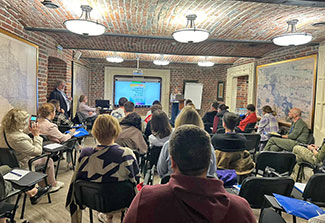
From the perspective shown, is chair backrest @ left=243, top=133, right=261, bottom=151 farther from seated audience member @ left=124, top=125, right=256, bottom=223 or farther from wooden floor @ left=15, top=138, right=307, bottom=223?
seated audience member @ left=124, top=125, right=256, bottom=223

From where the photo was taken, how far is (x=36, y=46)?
14.8ft

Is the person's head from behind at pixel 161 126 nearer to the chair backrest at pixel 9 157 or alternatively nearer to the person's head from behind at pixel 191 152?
the chair backrest at pixel 9 157

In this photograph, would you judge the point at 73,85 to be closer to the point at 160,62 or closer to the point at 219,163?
the point at 160,62

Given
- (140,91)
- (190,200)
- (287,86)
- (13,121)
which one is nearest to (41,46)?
(13,121)

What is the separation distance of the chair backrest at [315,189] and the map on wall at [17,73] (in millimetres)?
3892

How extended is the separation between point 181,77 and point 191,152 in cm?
981

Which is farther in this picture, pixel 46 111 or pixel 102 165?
pixel 46 111

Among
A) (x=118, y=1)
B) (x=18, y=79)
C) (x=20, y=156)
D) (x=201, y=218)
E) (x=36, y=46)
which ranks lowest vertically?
(x=20, y=156)

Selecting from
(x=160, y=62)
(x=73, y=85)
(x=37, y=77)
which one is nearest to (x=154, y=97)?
(x=160, y=62)

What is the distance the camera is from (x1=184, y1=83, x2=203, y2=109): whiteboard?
10.3m

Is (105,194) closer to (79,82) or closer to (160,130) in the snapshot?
(160,130)

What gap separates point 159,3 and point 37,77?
297cm

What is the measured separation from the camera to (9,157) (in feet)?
8.39

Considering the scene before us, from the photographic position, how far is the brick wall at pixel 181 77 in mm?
10164
